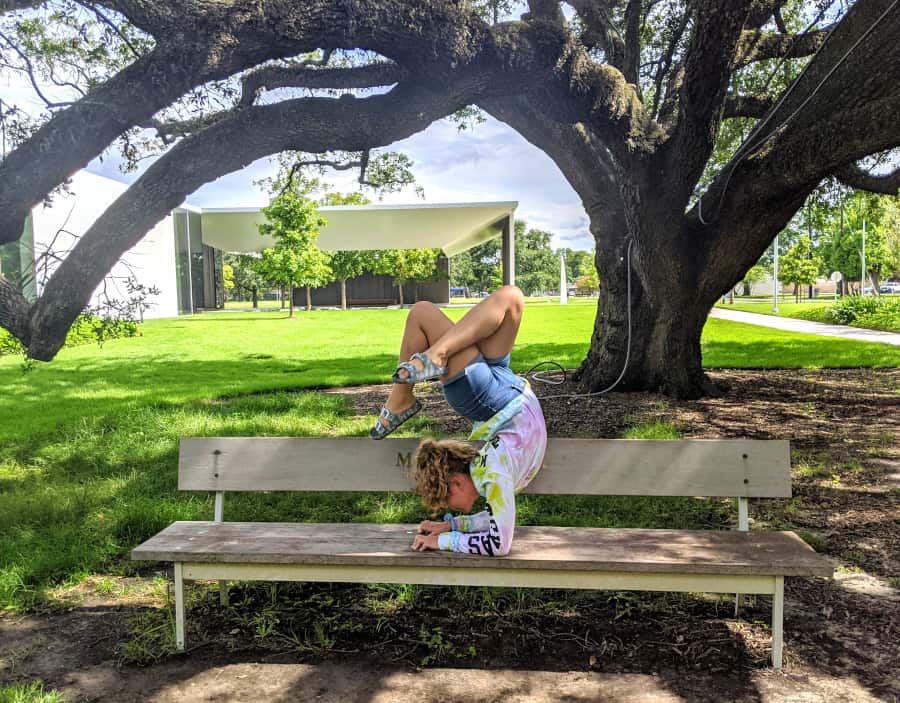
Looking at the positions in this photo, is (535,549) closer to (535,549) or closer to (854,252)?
(535,549)

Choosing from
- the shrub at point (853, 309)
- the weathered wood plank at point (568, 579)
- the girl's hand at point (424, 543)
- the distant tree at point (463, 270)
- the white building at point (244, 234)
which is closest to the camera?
the weathered wood plank at point (568, 579)

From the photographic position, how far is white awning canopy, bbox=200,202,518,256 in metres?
30.4

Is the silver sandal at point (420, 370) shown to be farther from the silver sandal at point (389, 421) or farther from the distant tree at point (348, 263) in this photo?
the distant tree at point (348, 263)

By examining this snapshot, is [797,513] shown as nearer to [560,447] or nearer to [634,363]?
[560,447]

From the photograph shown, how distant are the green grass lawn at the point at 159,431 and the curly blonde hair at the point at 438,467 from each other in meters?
1.85

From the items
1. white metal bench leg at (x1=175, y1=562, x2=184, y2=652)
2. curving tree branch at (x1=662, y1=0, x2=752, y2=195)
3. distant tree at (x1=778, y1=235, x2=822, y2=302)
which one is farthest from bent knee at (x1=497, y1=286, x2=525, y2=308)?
distant tree at (x1=778, y1=235, x2=822, y2=302)

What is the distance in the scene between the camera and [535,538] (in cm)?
300

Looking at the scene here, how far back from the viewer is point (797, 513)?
470cm

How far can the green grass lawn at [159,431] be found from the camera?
443 centimetres

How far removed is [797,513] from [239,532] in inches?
145

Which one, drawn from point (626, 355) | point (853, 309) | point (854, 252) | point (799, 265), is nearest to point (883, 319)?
point (853, 309)

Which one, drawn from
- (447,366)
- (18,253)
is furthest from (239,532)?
(18,253)

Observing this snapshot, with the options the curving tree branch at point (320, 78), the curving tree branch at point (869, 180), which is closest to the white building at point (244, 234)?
the curving tree branch at point (869, 180)

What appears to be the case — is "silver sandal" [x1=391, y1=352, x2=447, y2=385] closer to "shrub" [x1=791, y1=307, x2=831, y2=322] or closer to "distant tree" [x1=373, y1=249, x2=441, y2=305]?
"shrub" [x1=791, y1=307, x2=831, y2=322]
